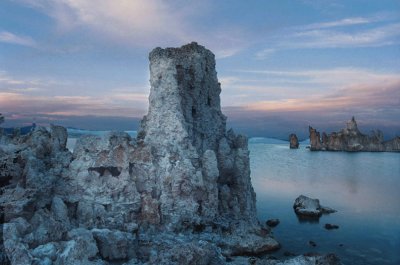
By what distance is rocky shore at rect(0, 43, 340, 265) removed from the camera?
20.9m

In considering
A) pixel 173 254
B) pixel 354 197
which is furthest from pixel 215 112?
pixel 354 197

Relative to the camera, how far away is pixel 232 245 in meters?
25.2

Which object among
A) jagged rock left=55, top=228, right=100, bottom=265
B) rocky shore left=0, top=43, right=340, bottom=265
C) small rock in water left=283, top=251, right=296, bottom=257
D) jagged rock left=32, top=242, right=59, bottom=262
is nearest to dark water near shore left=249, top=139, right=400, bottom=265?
small rock in water left=283, top=251, right=296, bottom=257

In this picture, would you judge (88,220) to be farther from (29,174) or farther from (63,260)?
(63,260)

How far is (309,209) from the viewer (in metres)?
42.2

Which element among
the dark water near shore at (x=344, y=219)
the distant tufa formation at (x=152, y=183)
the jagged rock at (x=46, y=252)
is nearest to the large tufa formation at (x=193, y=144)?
the distant tufa formation at (x=152, y=183)

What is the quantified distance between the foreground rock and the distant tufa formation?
45.0 feet

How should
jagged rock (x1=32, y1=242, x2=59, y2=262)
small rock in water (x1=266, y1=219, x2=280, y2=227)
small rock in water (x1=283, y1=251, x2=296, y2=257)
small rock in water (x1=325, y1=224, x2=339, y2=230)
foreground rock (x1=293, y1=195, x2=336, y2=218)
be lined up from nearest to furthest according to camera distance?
jagged rock (x1=32, y1=242, x2=59, y2=262), small rock in water (x1=283, y1=251, x2=296, y2=257), small rock in water (x1=325, y1=224, x2=339, y2=230), small rock in water (x1=266, y1=219, x2=280, y2=227), foreground rock (x1=293, y1=195, x2=336, y2=218)

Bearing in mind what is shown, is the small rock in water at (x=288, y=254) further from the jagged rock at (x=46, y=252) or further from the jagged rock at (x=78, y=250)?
the jagged rock at (x=46, y=252)

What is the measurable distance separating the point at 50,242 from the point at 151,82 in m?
14.5

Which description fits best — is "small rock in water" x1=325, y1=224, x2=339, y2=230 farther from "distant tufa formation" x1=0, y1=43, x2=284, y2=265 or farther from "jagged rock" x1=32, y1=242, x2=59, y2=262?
"jagged rock" x1=32, y1=242, x2=59, y2=262

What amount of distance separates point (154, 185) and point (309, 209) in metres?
23.3

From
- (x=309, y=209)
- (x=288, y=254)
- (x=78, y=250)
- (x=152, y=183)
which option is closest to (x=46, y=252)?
(x=78, y=250)

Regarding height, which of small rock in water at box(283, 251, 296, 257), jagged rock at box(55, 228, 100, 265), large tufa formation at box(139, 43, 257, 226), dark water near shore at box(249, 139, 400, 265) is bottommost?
dark water near shore at box(249, 139, 400, 265)
